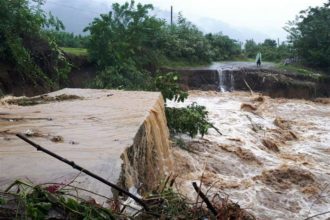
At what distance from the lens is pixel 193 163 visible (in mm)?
A: 7805

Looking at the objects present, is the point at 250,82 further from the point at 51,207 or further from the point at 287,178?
the point at 51,207

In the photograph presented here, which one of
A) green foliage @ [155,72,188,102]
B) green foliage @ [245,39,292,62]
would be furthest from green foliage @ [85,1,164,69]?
green foliage @ [245,39,292,62]

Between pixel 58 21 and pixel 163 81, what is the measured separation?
12.2ft

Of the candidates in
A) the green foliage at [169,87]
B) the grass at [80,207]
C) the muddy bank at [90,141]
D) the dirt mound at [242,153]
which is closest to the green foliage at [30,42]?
the green foliage at [169,87]

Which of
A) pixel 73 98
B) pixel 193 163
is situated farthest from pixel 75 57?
pixel 193 163

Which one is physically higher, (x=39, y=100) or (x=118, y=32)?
(x=118, y=32)

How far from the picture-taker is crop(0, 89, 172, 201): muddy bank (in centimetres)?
368

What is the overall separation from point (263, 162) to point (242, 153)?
1.56 ft

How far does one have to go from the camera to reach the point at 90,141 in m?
4.72

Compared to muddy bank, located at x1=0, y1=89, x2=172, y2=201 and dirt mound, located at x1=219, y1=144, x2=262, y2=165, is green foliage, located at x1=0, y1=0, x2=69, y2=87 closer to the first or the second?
muddy bank, located at x1=0, y1=89, x2=172, y2=201

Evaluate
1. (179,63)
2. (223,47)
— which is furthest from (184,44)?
(223,47)

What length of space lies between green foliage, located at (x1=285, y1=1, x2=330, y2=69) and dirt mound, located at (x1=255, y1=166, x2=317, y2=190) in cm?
1408

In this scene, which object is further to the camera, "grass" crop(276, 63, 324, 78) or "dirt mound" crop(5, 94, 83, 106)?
"grass" crop(276, 63, 324, 78)

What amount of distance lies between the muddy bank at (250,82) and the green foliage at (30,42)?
673 centimetres
